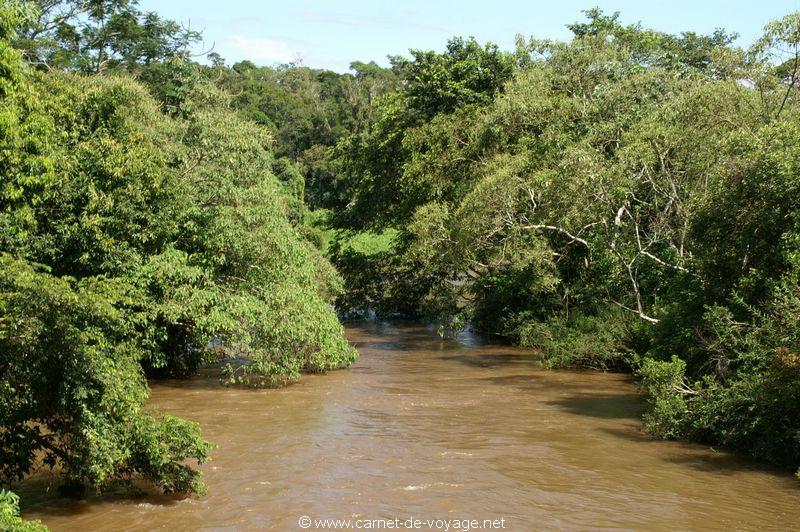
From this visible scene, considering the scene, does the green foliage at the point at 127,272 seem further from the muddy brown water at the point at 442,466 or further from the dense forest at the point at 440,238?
the muddy brown water at the point at 442,466

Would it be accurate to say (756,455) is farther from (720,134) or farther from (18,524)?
(18,524)

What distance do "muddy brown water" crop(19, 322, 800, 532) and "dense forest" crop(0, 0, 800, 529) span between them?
0.56 meters

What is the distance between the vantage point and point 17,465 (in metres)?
9.88

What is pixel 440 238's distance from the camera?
22.4 metres

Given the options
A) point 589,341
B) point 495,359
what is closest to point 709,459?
point 589,341

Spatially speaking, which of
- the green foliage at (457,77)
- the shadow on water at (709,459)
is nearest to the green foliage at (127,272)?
the shadow on water at (709,459)

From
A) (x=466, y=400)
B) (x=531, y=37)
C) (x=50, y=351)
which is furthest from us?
(x=531, y=37)

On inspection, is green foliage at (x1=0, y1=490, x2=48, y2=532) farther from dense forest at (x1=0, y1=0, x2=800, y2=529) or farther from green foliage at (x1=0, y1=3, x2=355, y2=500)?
green foliage at (x1=0, y1=3, x2=355, y2=500)

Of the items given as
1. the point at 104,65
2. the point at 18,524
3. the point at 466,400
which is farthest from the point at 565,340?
the point at 104,65

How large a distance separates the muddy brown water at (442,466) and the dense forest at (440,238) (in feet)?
1.82

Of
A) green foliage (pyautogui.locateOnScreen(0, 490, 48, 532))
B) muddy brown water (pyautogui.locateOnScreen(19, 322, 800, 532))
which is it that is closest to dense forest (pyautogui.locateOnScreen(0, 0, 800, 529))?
green foliage (pyautogui.locateOnScreen(0, 490, 48, 532))

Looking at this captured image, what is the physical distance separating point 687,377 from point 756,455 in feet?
7.11

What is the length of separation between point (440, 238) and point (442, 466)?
10759mm

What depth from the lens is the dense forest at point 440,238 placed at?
382 inches
